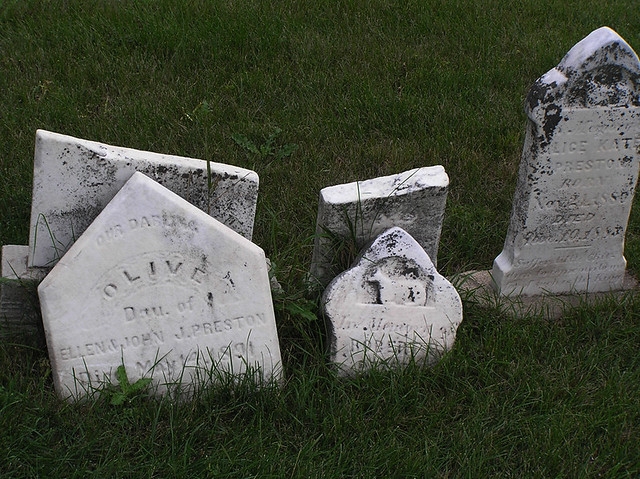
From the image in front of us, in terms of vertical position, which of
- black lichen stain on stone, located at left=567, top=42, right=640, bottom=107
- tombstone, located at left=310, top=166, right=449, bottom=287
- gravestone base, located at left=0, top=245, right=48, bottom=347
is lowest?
gravestone base, located at left=0, top=245, right=48, bottom=347

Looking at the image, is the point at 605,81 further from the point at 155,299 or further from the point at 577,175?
the point at 155,299

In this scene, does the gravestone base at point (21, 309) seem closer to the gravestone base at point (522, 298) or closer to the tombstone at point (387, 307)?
the tombstone at point (387, 307)

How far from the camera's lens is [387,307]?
312 centimetres

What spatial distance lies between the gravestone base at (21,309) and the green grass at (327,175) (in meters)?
0.11

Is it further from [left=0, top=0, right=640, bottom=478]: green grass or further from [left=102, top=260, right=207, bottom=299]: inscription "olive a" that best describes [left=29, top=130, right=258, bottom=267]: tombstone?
[left=102, top=260, right=207, bottom=299]: inscription "olive a"

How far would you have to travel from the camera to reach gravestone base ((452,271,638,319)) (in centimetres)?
352

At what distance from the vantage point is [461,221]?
13.5 ft

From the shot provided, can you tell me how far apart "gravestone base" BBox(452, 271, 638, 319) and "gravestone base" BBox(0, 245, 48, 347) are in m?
1.87

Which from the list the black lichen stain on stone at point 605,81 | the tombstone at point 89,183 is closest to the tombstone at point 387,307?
the tombstone at point 89,183

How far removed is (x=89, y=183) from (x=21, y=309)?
0.63m

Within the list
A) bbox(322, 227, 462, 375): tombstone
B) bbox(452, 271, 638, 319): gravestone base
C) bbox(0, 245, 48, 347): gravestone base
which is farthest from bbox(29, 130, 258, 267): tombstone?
bbox(452, 271, 638, 319): gravestone base

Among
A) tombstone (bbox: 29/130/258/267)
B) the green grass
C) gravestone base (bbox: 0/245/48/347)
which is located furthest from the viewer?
gravestone base (bbox: 0/245/48/347)

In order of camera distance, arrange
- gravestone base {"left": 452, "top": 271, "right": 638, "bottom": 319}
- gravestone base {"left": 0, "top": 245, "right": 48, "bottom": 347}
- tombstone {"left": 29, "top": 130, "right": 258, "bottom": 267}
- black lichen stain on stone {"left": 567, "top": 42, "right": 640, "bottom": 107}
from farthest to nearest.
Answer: gravestone base {"left": 452, "top": 271, "right": 638, "bottom": 319}
black lichen stain on stone {"left": 567, "top": 42, "right": 640, "bottom": 107}
gravestone base {"left": 0, "top": 245, "right": 48, "bottom": 347}
tombstone {"left": 29, "top": 130, "right": 258, "bottom": 267}

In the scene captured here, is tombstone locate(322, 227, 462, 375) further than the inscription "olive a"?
Yes
